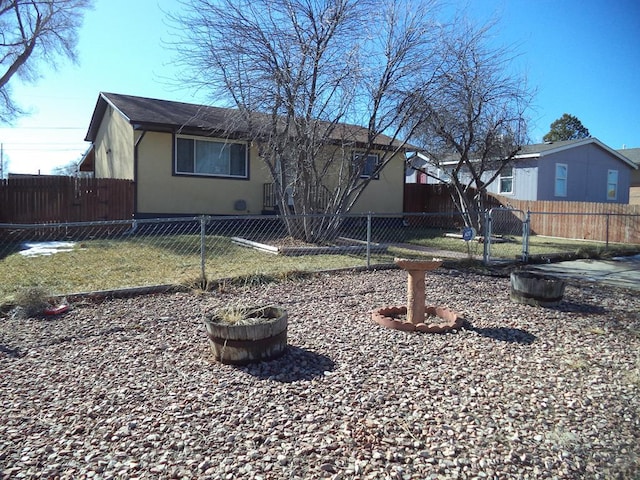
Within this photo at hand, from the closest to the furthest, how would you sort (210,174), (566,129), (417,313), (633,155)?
(417,313) < (210,174) < (633,155) < (566,129)

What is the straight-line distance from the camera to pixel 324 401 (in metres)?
3.25

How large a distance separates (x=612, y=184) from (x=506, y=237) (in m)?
11.5

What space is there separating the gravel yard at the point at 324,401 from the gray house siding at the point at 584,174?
17.0m

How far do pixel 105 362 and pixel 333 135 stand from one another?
27.6 ft

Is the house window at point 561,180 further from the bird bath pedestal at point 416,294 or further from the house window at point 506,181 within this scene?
the bird bath pedestal at point 416,294

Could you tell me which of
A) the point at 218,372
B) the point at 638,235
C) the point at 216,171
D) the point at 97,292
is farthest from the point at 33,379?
the point at 638,235

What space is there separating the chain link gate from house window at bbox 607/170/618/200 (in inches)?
332

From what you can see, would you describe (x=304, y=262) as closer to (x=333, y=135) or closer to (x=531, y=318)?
(x=333, y=135)

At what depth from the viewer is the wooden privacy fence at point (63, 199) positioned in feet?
42.2

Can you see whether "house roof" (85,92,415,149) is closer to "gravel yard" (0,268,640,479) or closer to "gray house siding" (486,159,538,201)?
"gravel yard" (0,268,640,479)

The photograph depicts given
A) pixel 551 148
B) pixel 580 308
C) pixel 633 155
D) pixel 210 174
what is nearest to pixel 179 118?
pixel 210 174

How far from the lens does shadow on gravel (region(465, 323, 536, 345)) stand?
4707mm

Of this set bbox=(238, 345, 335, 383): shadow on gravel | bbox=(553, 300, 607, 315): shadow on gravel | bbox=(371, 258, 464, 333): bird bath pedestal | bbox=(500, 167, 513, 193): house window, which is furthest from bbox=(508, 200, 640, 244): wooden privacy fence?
bbox=(238, 345, 335, 383): shadow on gravel

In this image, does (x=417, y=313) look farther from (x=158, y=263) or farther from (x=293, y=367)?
(x=158, y=263)
